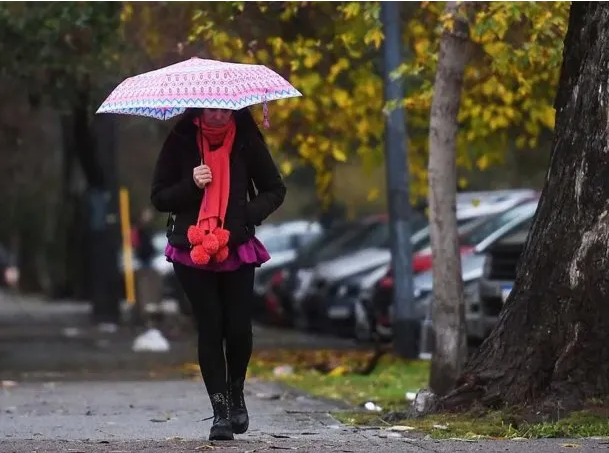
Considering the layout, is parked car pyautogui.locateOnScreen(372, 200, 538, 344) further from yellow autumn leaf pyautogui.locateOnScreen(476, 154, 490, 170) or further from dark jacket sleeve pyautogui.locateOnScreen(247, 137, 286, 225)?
dark jacket sleeve pyautogui.locateOnScreen(247, 137, 286, 225)

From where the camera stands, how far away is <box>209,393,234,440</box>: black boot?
27.1 feet

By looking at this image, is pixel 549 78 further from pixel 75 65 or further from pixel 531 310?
pixel 531 310

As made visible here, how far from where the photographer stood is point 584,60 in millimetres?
9453

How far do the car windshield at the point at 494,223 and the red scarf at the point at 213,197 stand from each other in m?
10.1

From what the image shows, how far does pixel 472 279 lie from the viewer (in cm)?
1642

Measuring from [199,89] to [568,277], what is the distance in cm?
249

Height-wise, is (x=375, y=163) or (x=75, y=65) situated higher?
(x=75, y=65)

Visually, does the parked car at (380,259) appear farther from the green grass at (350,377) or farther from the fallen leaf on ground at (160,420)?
the fallen leaf on ground at (160,420)

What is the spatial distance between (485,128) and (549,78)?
50.0 inches

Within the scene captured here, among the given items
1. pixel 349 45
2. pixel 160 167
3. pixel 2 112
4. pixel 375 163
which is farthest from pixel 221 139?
pixel 2 112

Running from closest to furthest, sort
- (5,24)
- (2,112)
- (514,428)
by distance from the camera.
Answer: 1. (514,428)
2. (5,24)
3. (2,112)

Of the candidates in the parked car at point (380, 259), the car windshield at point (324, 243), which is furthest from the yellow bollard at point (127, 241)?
the parked car at point (380, 259)

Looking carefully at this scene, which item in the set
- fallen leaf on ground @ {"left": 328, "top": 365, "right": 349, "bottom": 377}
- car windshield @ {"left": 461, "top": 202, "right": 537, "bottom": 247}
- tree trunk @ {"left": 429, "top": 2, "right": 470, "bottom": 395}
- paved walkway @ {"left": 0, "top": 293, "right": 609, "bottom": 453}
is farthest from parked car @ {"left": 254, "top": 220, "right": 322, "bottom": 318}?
tree trunk @ {"left": 429, "top": 2, "right": 470, "bottom": 395}

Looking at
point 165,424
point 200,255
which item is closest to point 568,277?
point 200,255
